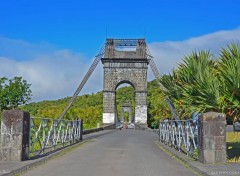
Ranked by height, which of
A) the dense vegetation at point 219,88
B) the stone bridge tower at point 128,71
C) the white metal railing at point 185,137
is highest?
the stone bridge tower at point 128,71

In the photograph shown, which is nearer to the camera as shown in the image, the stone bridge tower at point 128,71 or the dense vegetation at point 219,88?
the dense vegetation at point 219,88

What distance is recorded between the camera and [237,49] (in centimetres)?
1385

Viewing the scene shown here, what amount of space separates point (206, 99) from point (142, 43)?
183ft

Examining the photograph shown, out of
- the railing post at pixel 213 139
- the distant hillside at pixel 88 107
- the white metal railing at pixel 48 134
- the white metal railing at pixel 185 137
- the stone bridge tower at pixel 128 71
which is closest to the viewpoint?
the railing post at pixel 213 139

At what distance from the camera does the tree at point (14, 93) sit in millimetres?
35500

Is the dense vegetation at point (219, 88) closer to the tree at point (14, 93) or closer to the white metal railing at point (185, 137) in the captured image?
the white metal railing at point (185, 137)

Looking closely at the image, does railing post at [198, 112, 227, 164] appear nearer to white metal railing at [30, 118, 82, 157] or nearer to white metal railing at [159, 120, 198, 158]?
white metal railing at [159, 120, 198, 158]

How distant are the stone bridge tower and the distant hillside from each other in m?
2.10

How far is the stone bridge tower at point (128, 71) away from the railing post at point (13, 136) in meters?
54.6

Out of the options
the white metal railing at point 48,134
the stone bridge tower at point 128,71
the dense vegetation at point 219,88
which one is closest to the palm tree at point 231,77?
the dense vegetation at point 219,88

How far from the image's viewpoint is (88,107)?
86688mm

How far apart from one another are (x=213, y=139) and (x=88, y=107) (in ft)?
245

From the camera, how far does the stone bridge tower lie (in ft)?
224

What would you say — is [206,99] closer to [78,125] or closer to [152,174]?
[152,174]
